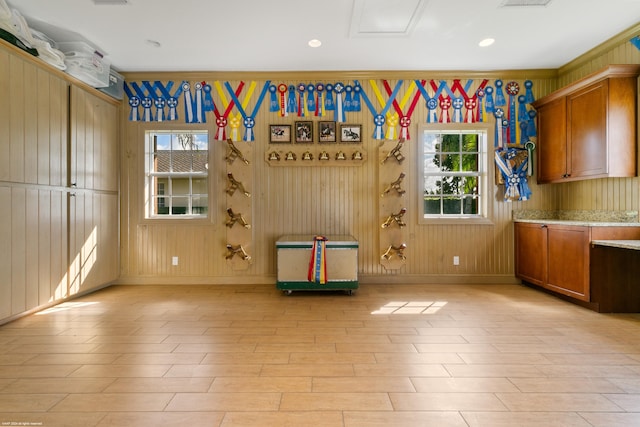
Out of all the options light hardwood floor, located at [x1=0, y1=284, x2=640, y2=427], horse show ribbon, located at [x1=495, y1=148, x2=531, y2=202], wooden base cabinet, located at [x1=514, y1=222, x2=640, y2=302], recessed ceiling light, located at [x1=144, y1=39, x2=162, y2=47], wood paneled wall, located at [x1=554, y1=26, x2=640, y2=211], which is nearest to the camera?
light hardwood floor, located at [x1=0, y1=284, x2=640, y2=427]

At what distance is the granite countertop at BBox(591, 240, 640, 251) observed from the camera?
2.92 metres

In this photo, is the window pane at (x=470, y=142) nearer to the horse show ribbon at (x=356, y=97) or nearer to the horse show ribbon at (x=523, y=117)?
the horse show ribbon at (x=523, y=117)

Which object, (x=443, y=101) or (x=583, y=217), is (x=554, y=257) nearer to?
(x=583, y=217)

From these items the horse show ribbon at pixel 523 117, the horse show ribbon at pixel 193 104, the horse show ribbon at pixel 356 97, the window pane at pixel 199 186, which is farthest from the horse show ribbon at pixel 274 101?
the horse show ribbon at pixel 523 117

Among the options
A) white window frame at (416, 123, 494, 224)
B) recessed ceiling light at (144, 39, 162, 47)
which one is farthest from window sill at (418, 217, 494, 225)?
recessed ceiling light at (144, 39, 162, 47)

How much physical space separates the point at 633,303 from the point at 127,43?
6.27m

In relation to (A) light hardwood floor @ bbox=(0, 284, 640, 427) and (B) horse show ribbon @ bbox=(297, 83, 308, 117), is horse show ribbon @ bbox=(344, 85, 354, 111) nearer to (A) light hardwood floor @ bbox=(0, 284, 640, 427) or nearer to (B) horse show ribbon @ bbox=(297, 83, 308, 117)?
(B) horse show ribbon @ bbox=(297, 83, 308, 117)

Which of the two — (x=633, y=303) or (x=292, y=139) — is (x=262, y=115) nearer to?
(x=292, y=139)

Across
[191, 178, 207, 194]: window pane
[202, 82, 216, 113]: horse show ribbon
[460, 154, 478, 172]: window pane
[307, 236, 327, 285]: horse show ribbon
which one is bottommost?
[307, 236, 327, 285]: horse show ribbon

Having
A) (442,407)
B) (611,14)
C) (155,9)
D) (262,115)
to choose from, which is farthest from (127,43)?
(611,14)

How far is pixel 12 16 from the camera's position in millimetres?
3082

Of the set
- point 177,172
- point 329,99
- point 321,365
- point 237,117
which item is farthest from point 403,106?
point 321,365

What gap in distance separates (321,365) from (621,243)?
298 centimetres

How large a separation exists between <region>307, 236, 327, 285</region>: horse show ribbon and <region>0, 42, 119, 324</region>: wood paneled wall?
2.81m
